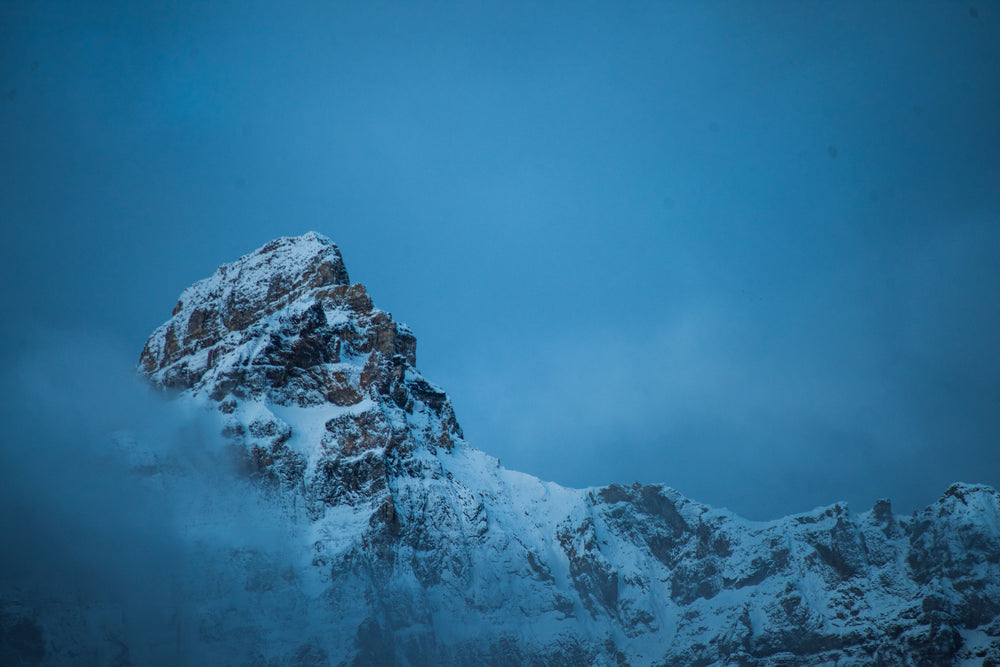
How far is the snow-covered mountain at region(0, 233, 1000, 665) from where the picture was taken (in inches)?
5295

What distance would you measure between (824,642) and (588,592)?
43.0 m

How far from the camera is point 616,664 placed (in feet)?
553

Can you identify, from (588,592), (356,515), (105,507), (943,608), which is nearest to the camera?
(105,507)

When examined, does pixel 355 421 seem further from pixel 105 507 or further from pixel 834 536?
pixel 834 536

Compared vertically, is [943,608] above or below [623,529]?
below

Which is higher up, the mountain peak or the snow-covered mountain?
the mountain peak

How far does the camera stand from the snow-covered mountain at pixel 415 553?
134500mm

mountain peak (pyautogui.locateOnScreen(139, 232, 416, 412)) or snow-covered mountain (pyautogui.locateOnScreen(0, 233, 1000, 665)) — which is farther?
mountain peak (pyautogui.locateOnScreen(139, 232, 416, 412))

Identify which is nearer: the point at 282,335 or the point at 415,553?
the point at 415,553

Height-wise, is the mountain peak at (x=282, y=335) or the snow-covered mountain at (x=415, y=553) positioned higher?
the mountain peak at (x=282, y=335)

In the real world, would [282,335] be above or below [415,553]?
above

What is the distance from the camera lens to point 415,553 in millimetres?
150375

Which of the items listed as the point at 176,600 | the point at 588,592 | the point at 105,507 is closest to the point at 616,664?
the point at 588,592

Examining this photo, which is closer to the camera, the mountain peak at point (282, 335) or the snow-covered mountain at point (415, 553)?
the snow-covered mountain at point (415, 553)
